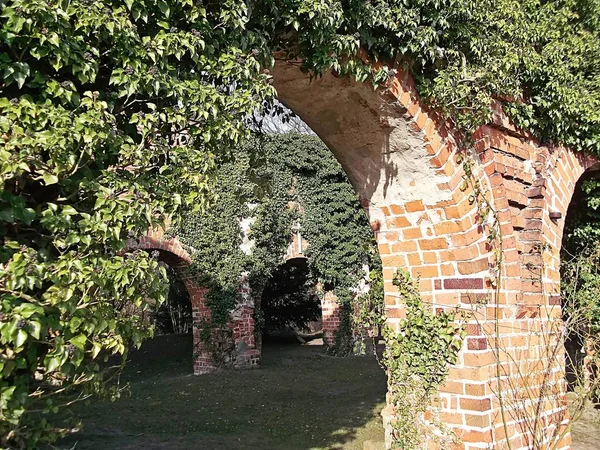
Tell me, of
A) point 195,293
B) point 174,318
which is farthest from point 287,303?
point 195,293

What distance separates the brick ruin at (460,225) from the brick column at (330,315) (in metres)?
9.78

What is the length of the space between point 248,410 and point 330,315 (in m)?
6.25

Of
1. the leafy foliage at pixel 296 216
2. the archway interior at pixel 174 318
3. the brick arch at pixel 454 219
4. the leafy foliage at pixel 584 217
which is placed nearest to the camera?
the brick arch at pixel 454 219

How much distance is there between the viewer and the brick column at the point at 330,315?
1385 centimetres

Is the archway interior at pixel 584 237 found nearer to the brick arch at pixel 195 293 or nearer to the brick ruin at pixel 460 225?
the brick ruin at pixel 460 225

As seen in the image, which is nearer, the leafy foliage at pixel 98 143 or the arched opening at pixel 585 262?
the leafy foliage at pixel 98 143

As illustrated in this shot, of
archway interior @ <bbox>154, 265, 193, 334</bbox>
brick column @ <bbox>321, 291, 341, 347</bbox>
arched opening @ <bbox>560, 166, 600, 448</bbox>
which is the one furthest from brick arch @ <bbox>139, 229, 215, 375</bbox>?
arched opening @ <bbox>560, 166, 600, 448</bbox>

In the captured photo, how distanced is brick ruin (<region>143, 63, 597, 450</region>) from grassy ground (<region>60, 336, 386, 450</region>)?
8.72ft

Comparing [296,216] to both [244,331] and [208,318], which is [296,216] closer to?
[244,331]

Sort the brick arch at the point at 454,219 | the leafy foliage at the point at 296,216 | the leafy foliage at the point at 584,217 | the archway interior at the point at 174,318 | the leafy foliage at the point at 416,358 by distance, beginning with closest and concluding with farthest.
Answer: the brick arch at the point at 454,219 → the leafy foliage at the point at 416,358 → the leafy foliage at the point at 584,217 → the leafy foliage at the point at 296,216 → the archway interior at the point at 174,318

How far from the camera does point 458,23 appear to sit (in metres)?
3.32

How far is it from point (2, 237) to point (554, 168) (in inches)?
166

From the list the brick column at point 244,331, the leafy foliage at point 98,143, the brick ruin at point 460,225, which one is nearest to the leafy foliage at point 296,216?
the brick column at point 244,331

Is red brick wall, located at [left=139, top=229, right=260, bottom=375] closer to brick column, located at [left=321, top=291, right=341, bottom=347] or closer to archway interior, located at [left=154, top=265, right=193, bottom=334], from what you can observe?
brick column, located at [left=321, top=291, right=341, bottom=347]
